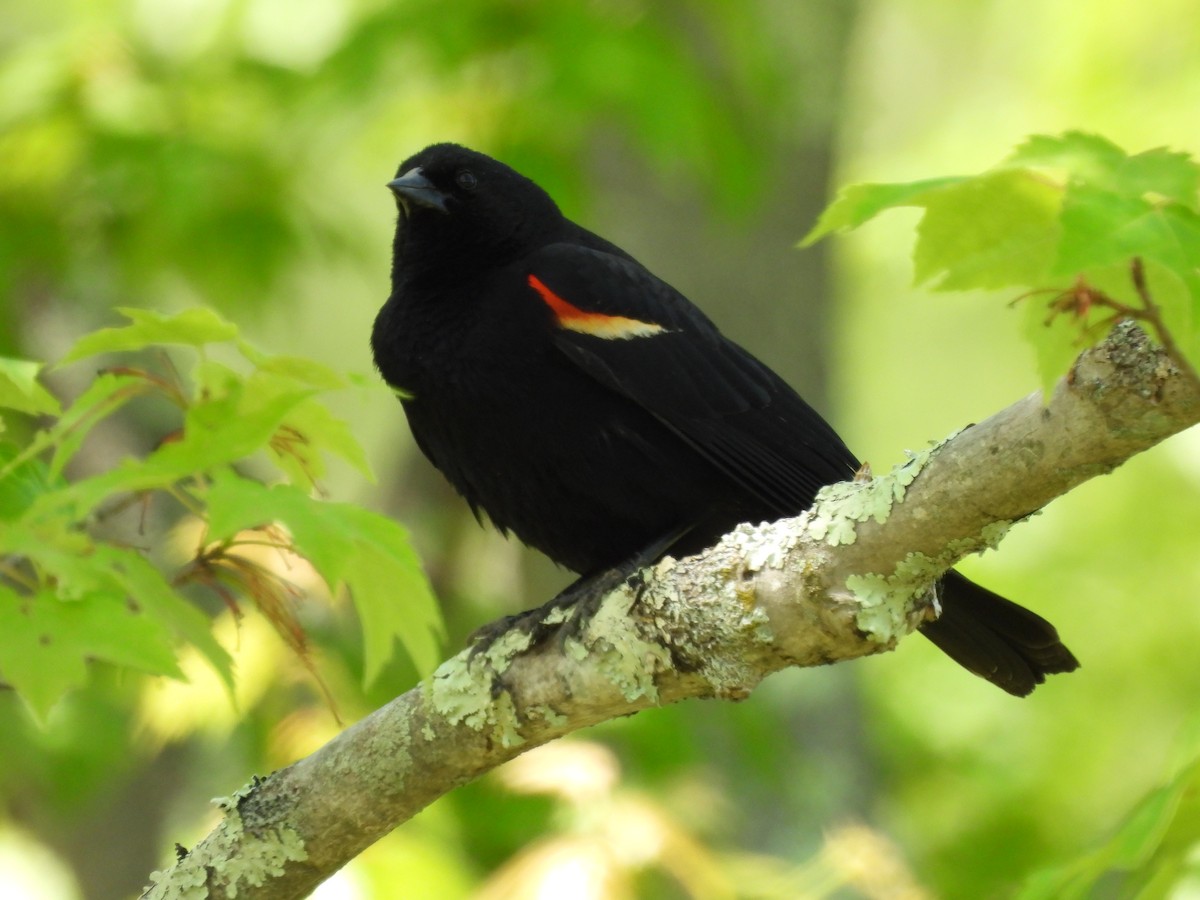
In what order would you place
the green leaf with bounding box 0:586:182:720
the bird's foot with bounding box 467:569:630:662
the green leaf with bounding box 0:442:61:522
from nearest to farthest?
1. the green leaf with bounding box 0:586:182:720
2. the green leaf with bounding box 0:442:61:522
3. the bird's foot with bounding box 467:569:630:662

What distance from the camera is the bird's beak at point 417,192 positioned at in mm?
3361

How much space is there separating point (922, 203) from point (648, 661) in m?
0.97

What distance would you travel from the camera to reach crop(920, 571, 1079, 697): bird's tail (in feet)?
8.77

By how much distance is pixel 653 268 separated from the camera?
19.2 ft

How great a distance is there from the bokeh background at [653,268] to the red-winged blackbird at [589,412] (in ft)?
1.59

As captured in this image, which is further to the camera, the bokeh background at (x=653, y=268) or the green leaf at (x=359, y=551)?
the bokeh background at (x=653, y=268)

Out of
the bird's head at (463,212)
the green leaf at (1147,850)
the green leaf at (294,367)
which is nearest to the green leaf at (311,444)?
the green leaf at (294,367)

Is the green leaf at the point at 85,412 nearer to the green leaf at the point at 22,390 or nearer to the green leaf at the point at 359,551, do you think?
the green leaf at the point at 22,390

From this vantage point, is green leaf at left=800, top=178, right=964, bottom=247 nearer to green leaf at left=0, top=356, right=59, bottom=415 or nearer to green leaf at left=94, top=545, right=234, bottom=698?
green leaf at left=94, top=545, right=234, bottom=698

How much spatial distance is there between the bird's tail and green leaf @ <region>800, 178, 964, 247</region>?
1361 millimetres

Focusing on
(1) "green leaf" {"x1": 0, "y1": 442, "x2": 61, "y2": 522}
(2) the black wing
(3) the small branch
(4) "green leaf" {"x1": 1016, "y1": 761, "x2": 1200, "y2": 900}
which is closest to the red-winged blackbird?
(2) the black wing

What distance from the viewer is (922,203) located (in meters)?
1.49

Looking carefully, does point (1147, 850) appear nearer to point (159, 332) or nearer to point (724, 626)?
point (724, 626)

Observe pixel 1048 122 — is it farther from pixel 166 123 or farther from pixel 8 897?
pixel 8 897
